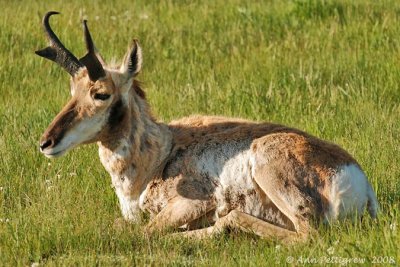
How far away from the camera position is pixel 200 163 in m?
7.97

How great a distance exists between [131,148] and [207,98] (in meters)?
3.17

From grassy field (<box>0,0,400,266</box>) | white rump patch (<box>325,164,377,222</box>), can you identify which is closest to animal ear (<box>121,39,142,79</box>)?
grassy field (<box>0,0,400,266</box>)

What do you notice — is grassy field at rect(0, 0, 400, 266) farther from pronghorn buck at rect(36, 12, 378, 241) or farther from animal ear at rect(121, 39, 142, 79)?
animal ear at rect(121, 39, 142, 79)

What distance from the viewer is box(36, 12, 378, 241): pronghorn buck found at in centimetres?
740

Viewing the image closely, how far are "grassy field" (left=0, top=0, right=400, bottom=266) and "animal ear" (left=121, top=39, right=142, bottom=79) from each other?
105cm

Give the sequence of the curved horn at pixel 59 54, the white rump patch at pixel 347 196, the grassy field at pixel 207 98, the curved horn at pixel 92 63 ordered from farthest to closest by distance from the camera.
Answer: the curved horn at pixel 59 54 → the curved horn at pixel 92 63 → the white rump patch at pixel 347 196 → the grassy field at pixel 207 98

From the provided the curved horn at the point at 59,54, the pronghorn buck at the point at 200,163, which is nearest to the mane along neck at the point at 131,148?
the pronghorn buck at the point at 200,163

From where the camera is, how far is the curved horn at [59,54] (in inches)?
311

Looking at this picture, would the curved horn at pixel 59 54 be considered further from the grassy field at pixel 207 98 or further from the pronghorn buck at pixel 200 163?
the grassy field at pixel 207 98

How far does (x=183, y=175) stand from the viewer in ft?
26.2

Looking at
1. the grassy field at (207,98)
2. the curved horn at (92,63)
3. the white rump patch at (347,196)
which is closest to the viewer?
the grassy field at (207,98)

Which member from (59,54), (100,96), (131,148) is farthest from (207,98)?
(100,96)

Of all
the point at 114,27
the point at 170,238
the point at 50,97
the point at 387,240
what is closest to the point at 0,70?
the point at 50,97

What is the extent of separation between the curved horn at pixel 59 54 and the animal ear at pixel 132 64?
344mm
